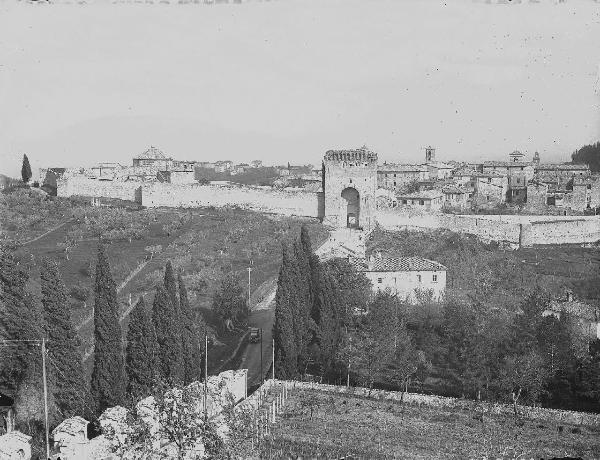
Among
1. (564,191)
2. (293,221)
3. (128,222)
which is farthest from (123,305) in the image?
(564,191)

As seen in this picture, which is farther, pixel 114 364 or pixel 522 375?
pixel 522 375

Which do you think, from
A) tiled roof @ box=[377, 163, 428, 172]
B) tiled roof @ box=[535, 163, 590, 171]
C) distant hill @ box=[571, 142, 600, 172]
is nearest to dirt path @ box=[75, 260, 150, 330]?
tiled roof @ box=[377, 163, 428, 172]

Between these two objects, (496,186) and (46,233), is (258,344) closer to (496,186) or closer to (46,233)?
(46,233)

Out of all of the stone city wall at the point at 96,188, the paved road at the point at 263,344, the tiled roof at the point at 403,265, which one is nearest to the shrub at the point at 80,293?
the paved road at the point at 263,344

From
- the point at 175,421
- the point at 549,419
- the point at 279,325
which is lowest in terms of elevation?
the point at 549,419

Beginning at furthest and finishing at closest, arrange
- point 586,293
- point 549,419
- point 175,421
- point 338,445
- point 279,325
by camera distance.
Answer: point 586,293, point 279,325, point 549,419, point 338,445, point 175,421

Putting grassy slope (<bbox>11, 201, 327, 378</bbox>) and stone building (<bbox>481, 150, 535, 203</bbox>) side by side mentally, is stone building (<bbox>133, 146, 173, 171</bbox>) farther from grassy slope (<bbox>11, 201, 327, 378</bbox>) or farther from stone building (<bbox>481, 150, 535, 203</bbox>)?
stone building (<bbox>481, 150, 535, 203</bbox>)

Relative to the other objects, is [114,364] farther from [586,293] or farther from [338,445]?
[586,293]
